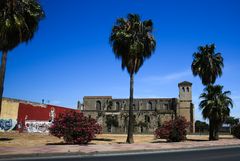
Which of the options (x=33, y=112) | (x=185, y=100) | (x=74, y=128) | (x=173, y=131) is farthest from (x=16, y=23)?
(x=185, y=100)

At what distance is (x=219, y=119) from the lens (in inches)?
1442

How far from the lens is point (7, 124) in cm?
4584

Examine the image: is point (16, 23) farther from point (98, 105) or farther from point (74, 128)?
point (98, 105)

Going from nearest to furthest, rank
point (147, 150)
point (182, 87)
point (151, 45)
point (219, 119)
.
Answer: point (147, 150), point (151, 45), point (219, 119), point (182, 87)

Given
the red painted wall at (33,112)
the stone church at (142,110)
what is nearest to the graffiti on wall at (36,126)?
the red painted wall at (33,112)

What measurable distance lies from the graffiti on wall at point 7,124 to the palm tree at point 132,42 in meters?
25.2

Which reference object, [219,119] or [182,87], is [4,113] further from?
[182,87]

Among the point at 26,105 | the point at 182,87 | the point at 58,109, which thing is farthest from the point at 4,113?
the point at 182,87

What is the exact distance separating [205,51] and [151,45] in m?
14.5

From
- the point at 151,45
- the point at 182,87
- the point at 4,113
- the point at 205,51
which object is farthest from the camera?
the point at 182,87

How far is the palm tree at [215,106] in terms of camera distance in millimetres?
36494

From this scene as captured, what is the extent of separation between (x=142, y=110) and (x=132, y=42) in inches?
2660

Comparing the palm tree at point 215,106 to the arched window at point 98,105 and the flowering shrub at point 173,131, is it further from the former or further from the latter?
the arched window at point 98,105

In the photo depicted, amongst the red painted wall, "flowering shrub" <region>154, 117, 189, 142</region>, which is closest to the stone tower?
the red painted wall
